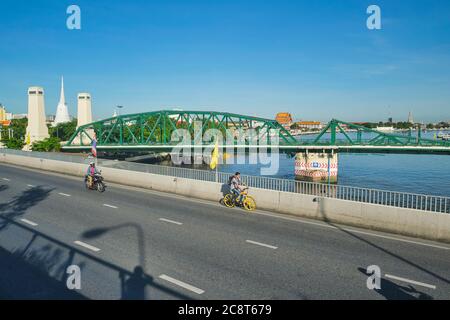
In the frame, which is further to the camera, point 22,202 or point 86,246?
point 22,202

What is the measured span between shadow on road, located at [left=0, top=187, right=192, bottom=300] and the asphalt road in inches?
0.9

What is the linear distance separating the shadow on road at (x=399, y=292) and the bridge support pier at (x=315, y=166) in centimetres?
5338

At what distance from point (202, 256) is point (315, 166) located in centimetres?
5662

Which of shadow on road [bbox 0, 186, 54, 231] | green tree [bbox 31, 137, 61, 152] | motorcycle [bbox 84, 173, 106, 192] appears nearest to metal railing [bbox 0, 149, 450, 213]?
motorcycle [bbox 84, 173, 106, 192]

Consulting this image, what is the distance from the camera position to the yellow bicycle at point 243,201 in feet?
51.4

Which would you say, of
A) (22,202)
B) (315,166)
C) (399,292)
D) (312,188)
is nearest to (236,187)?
(312,188)

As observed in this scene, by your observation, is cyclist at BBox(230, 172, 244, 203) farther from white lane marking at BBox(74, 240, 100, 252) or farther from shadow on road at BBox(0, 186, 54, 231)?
shadow on road at BBox(0, 186, 54, 231)

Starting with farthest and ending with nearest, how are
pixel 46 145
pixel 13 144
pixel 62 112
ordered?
pixel 62 112 < pixel 13 144 < pixel 46 145

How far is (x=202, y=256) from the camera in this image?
31.0 ft

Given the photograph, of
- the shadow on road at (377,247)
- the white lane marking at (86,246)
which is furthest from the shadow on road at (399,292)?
the white lane marking at (86,246)

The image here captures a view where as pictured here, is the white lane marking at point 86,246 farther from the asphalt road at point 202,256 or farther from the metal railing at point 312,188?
the metal railing at point 312,188

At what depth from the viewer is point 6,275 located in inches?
322

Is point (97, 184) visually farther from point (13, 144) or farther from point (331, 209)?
point (13, 144)

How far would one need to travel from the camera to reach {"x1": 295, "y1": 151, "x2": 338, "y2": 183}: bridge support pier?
201 ft
